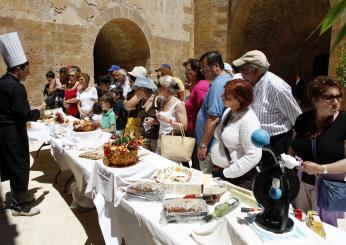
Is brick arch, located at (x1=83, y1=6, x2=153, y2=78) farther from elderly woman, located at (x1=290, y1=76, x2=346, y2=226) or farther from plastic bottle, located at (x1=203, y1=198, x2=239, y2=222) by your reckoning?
plastic bottle, located at (x1=203, y1=198, x2=239, y2=222)

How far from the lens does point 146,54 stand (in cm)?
954

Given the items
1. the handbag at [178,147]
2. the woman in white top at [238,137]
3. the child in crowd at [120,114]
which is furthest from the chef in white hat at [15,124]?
the woman in white top at [238,137]

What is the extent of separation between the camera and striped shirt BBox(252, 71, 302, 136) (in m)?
2.60

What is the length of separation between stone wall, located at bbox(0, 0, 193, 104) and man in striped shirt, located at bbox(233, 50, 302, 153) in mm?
5694

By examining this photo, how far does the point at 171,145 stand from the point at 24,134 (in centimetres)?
170

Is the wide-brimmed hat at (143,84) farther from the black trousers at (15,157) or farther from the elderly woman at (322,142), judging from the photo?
the elderly woman at (322,142)

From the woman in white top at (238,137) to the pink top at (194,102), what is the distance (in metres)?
0.86

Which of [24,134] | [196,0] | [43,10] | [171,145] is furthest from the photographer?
[196,0]

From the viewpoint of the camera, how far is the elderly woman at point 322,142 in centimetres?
196

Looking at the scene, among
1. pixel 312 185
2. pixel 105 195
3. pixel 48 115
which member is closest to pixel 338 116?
pixel 312 185

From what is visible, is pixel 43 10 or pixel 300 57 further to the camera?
pixel 300 57

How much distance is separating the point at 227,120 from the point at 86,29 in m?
6.49

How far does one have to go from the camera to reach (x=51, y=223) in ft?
10.7

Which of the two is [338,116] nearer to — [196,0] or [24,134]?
[24,134]
